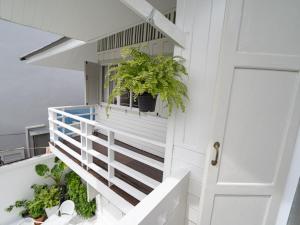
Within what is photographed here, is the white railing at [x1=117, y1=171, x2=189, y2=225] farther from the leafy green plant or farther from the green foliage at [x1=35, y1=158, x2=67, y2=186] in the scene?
the leafy green plant

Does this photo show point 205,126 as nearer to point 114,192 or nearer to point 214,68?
point 214,68

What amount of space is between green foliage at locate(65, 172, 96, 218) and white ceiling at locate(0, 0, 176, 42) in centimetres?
335

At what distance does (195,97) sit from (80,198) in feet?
12.3

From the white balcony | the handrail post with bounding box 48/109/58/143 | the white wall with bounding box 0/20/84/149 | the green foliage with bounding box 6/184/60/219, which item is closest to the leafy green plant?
the green foliage with bounding box 6/184/60/219

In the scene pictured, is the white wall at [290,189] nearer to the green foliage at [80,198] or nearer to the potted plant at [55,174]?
the green foliage at [80,198]

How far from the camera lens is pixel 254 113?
1.11m

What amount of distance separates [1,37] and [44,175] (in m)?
5.34

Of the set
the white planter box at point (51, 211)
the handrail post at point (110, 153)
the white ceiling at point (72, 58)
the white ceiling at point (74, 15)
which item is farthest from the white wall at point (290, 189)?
the white ceiling at point (72, 58)

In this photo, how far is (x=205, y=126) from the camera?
129 cm

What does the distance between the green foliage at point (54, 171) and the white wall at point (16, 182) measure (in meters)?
0.13

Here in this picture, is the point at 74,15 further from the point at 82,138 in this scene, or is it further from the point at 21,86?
the point at 21,86

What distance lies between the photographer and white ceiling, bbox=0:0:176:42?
1.87 meters

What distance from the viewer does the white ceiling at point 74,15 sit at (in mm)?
1866

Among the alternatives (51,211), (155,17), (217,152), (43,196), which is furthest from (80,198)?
(155,17)
